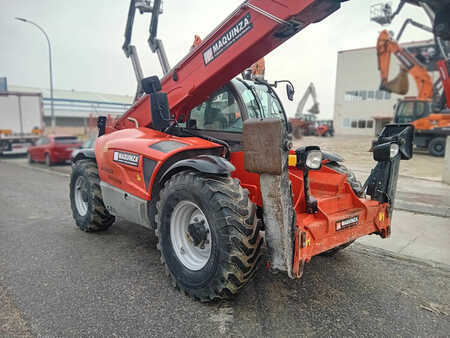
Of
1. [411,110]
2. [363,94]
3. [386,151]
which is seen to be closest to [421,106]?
[411,110]

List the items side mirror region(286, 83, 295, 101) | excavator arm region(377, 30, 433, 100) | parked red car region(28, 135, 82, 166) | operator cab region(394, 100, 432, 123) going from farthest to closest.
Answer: excavator arm region(377, 30, 433, 100) → operator cab region(394, 100, 432, 123) → parked red car region(28, 135, 82, 166) → side mirror region(286, 83, 295, 101)

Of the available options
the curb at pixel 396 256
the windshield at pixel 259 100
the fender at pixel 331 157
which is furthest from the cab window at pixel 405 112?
the windshield at pixel 259 100

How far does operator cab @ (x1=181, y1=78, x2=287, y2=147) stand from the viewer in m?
3.87

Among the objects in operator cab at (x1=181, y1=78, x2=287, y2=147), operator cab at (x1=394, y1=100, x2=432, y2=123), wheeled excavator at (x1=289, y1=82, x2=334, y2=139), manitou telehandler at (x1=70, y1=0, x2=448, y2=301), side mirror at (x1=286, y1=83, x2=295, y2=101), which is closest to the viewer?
manitou telehandler at (x1=70, y1=0, x2=448, y2=301)

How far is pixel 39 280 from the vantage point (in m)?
3.46

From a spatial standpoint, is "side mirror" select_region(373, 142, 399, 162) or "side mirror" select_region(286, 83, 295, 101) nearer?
"side mirror" select_region(373, 142, 399, 162)

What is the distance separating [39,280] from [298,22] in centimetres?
354

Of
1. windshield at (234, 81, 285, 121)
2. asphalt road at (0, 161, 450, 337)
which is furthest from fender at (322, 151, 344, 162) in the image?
asphalt road at (0, 161, 450, 337)

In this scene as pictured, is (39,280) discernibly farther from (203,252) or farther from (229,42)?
(229,42)

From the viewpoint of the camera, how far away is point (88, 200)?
4.83m

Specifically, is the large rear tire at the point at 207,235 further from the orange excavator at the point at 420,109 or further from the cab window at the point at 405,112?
the cab window at the point at 405,112

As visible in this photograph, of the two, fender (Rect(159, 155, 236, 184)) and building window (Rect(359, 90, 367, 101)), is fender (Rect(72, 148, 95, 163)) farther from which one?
building window (Rect(359, 90, 367, 101))

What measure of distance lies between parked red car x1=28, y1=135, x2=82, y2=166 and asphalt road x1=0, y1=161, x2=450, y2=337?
10.7m

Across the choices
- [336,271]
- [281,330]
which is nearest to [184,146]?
[281,330]
